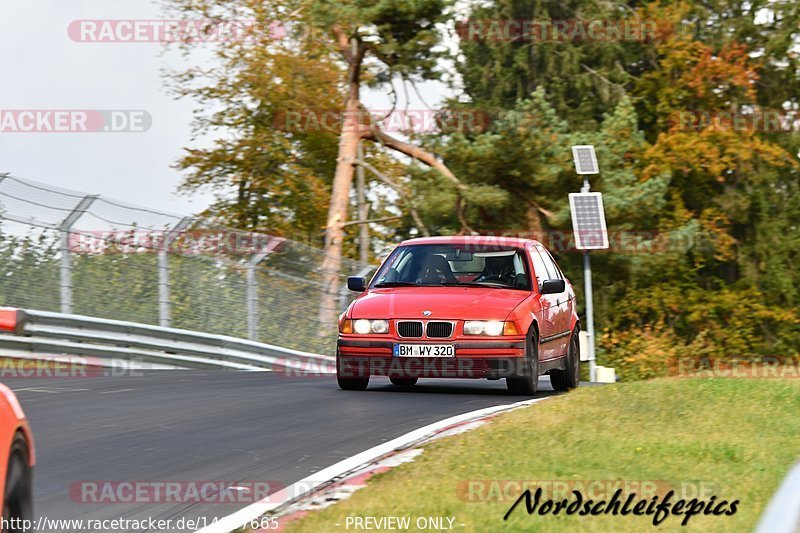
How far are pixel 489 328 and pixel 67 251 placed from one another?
7881 mm

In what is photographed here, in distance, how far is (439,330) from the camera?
1343 centimetres

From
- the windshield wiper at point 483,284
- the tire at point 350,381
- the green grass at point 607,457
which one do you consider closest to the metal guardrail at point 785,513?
the green grass at point 607,457

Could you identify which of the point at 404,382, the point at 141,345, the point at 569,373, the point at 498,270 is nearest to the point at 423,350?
the point at 498,270

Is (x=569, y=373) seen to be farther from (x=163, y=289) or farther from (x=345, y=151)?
(x=345, y=151)

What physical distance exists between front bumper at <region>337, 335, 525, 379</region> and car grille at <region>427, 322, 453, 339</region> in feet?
0.21

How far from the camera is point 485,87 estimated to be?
48344 mm

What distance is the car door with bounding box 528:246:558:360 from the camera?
46.3 ft

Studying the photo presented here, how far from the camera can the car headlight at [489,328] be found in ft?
43.6

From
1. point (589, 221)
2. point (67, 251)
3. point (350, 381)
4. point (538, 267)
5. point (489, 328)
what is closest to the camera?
point (489, 328)

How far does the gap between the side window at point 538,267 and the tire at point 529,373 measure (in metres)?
1.00

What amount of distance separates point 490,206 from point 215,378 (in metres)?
22.9

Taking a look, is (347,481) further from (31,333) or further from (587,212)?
(587,212)

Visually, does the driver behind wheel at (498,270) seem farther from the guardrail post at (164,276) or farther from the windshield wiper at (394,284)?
the guardrail post at (164,276)

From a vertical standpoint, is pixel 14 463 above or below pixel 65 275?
below
